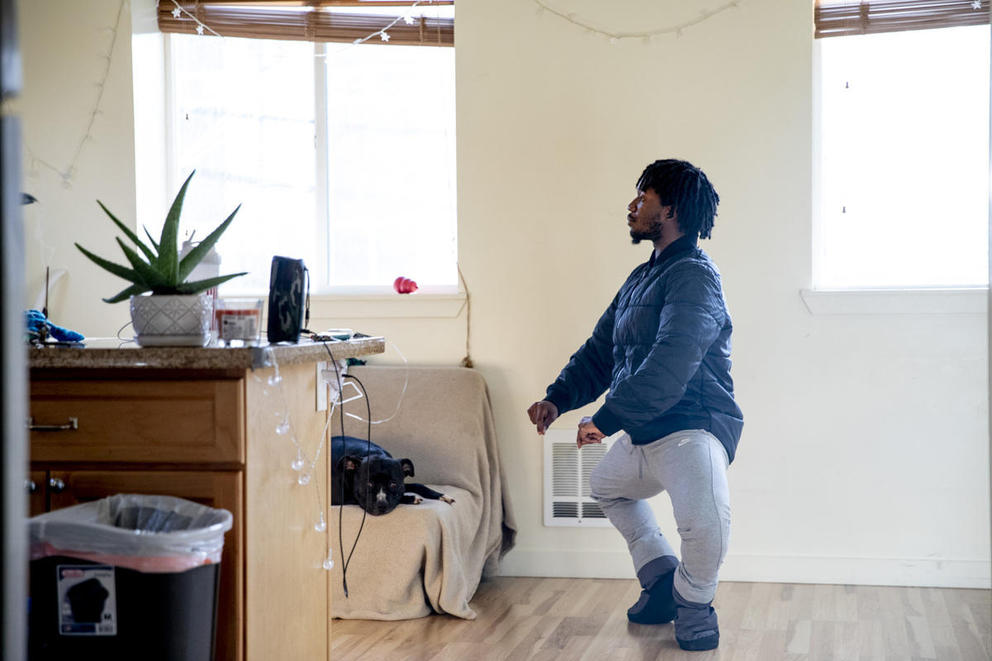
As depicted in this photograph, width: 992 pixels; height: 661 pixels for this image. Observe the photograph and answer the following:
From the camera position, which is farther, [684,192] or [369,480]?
[369,480]

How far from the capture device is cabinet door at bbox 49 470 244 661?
1.67 metres

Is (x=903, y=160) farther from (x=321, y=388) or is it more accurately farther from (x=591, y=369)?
(x=321, y=388)

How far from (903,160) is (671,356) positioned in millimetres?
1499

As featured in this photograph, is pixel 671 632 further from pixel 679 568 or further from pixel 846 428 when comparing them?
pixel 846 428

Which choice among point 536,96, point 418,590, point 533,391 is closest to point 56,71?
point 536,96

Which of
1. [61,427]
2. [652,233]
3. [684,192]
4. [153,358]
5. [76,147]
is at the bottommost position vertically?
[61,427]

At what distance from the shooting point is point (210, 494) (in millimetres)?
1682

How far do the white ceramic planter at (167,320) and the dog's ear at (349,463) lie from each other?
134 cm

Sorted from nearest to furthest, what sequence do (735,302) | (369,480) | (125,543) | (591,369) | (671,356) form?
1. (125,543)
2. (671,356)
3. (369,480)
4. (591,369)
5. (735,302)

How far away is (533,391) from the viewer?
3633 millimetres

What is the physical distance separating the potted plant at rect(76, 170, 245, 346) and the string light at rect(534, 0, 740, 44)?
85.8 inches

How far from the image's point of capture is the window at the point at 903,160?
347 cm

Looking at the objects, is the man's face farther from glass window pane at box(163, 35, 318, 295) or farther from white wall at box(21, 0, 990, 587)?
glass window pane at box(163, 35, 318, 295)

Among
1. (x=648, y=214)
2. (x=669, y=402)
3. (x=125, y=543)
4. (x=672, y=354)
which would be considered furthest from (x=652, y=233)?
(x=125, y=543)
